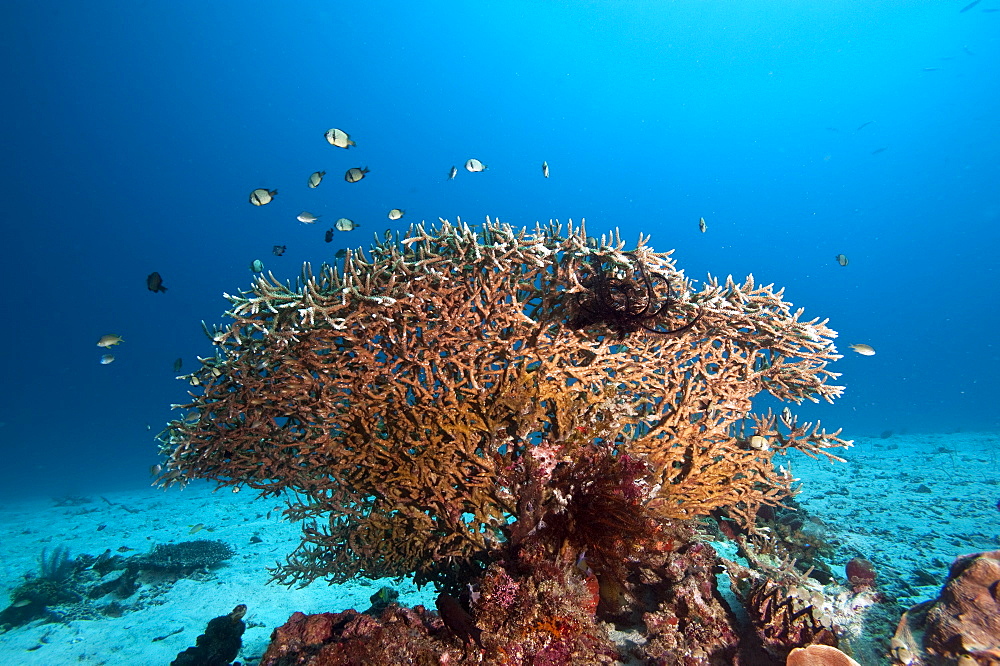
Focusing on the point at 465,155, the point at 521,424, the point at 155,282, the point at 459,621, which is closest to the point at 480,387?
the point at 521,424

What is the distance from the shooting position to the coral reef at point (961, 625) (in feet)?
11.3

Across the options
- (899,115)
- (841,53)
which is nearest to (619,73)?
(841,53)

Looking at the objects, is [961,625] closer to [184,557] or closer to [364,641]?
[364,641]

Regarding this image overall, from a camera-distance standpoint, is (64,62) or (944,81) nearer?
(64,62)

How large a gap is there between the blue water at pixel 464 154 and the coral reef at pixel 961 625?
224ft

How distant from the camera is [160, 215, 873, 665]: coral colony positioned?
13.2ft

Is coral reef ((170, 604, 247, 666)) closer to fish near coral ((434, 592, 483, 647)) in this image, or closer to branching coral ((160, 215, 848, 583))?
branching coral ((160, 215, 848, 583))

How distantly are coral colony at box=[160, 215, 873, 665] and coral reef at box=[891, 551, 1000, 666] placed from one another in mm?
705

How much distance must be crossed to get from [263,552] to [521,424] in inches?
484

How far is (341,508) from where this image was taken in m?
4.97

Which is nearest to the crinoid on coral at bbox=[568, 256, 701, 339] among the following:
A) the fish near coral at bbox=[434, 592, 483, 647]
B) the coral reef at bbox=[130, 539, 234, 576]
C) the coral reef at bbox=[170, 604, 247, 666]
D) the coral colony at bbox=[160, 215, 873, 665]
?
the coral colony at bbox=[160, 215, 873, 665]

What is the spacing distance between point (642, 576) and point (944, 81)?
608ft

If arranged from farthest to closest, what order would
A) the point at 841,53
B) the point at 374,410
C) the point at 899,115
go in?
the point at 899,115
the point at 841,53
the point at 374,410

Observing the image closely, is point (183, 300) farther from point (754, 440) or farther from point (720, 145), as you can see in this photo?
point (720, 145)
